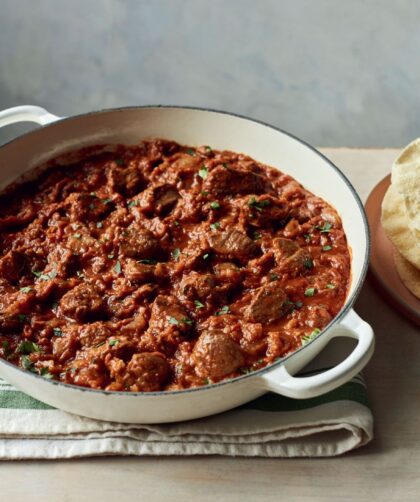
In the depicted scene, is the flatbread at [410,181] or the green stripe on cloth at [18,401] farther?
the flatbread at [410,181]

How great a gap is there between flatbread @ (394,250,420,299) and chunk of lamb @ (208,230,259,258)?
0.91 metres

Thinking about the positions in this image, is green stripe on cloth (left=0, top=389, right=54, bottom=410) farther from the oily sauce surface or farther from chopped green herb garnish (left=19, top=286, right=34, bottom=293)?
chopped green herb garnish (left=19, top=286, right=34, bottom=293)

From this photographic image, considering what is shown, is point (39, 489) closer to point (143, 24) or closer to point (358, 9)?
point (143, 24)

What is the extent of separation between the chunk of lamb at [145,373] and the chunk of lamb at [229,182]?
1.53m

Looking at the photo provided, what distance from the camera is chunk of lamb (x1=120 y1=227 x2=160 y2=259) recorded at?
4.85m

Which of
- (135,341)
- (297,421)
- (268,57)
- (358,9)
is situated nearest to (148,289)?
(135,341)

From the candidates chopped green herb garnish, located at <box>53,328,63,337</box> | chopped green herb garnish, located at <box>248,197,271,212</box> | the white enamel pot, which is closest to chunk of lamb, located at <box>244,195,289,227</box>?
chopped green herb garnish, located at <box>248,197,271,212</box>

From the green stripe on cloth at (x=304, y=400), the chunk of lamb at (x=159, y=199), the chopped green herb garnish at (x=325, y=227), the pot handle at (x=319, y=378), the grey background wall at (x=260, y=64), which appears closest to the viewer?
the pot handle at (x=319, y=378)

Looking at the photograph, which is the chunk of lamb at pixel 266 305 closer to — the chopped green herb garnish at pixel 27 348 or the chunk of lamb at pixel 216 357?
the chunk of lamb at pixel 216 357

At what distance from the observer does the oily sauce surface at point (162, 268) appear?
166 inches

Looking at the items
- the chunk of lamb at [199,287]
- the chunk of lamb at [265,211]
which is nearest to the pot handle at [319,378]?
the chunk of lamb at [199,287]

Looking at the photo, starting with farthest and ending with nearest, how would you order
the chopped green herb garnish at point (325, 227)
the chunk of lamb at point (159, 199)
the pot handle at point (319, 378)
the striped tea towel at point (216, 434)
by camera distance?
the chunk of lamb at point (159, 199) → the chopped green herb garnish at point (325, 227) → the striped tea towel at point (216, 434) → the pot handle at point (319, 378)

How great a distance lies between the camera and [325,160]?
515 centimetres

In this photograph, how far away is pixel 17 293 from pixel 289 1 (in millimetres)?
6562
